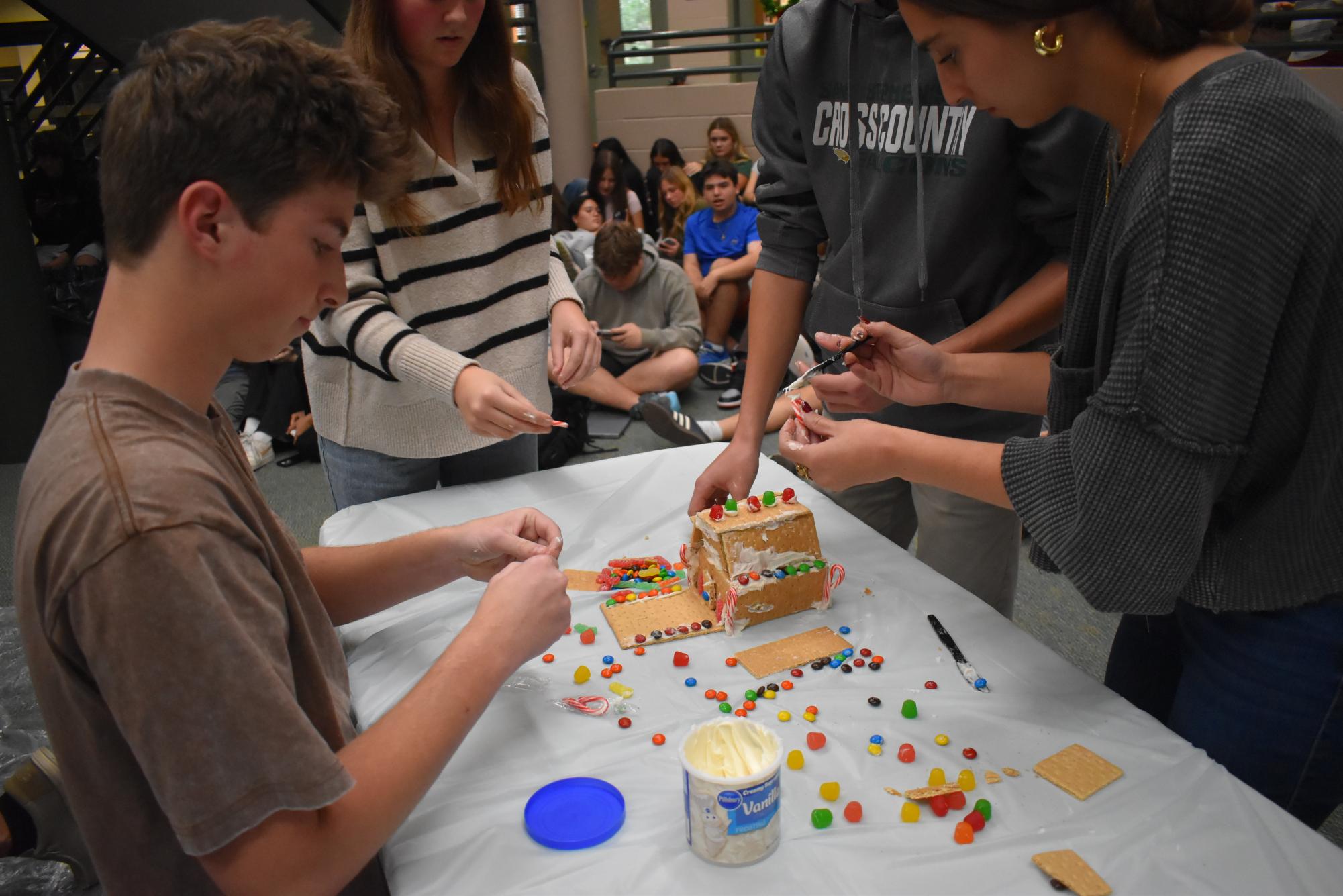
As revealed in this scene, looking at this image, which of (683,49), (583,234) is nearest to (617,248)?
(583,234)

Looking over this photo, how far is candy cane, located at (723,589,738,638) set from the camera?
1.26 meters

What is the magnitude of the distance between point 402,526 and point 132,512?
91cm

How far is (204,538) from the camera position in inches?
28.6

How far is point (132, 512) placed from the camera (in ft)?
2.29

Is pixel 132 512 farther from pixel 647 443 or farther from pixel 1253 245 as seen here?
pixel 647 443

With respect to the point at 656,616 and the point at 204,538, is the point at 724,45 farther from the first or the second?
the point at 204,538

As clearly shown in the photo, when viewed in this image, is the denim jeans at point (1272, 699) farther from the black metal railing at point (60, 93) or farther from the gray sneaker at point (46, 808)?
the black metal railing at point (60, 93)

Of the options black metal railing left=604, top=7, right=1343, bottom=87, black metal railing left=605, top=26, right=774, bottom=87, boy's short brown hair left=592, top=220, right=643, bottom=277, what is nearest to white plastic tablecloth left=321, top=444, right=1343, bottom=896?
black metal railing left=604, top=7, right=1343, bottom=87

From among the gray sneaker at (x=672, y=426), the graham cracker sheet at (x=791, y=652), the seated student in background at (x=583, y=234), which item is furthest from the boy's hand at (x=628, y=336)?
the graham cracker sheet at (x=791, y=652)

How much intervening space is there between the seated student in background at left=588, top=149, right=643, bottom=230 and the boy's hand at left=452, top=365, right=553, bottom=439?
5.20m

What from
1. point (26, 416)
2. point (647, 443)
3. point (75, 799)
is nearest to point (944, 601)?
point (75, 799)

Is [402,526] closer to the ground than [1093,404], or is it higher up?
closer to the ground

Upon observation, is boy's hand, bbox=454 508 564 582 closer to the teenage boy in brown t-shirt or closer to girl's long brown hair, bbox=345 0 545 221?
the teenage boy in brown t-shirt

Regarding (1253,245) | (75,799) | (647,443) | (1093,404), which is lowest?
(647,443)
